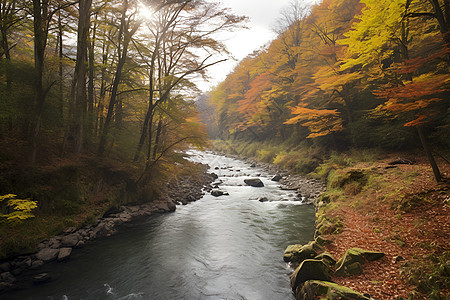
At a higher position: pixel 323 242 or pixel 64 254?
pixel 323 242

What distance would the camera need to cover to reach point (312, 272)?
15.2ft

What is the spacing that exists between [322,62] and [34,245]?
66.6 ft

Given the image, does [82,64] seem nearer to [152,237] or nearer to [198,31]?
[198,31]

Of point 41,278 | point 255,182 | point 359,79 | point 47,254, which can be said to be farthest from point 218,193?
point 359,79

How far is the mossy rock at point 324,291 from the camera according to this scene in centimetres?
367

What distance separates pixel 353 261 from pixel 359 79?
13.8 meters

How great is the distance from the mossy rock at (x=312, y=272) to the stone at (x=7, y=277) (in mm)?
6768

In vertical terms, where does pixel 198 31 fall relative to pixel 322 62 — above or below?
below

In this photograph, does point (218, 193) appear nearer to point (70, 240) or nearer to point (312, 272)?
point (70, 240)

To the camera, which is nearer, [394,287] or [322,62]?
[394,287]

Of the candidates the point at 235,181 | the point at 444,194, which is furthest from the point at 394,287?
the point at 235,181

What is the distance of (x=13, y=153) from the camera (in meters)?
6.90

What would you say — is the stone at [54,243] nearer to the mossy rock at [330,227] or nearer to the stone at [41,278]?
the stone at [41,278]

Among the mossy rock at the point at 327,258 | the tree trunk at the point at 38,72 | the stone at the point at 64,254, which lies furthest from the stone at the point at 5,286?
the mossy rock at the point at 327,258
